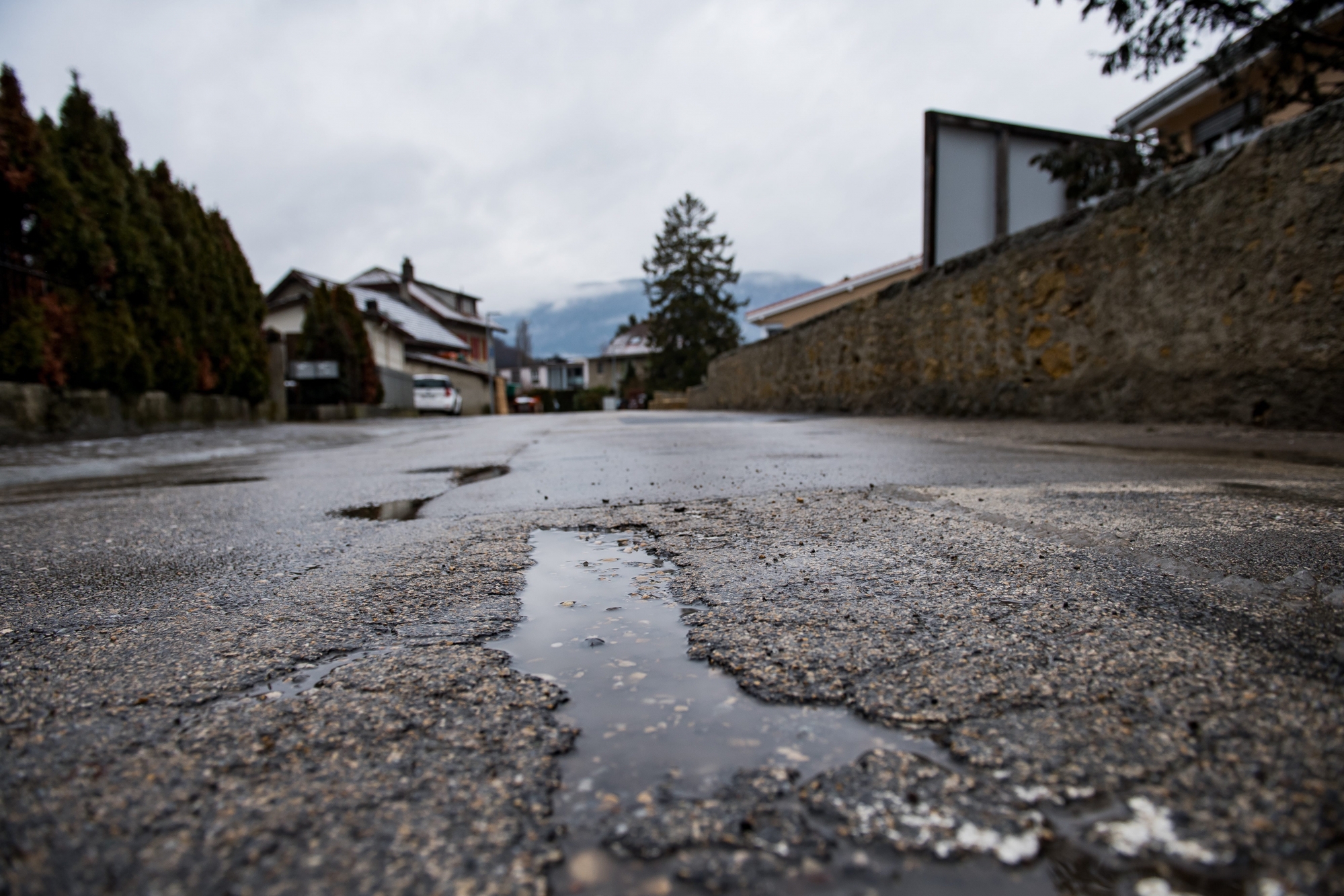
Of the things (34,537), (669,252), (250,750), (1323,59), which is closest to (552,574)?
(250,750)

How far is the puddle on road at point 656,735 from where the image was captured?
0.51 meters

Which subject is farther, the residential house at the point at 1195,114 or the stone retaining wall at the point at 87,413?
the residential house at the point at 1195,114

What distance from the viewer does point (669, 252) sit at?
35500mm

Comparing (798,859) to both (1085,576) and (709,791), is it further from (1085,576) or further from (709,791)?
(1085,576)

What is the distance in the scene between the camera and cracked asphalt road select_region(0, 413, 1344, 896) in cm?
52

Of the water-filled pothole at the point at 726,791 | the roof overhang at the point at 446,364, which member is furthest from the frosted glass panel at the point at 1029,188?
the roof overhang at the point at 446,364

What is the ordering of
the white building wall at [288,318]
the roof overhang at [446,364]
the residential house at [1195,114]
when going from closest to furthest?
1. the residential house at [1195,114]
2. the white building wall at [288,318]
3. the roof overhang at [446,364]

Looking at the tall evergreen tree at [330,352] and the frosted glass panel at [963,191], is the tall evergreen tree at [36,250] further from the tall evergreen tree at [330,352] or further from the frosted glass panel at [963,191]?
the frosted glass panel at [963,191]

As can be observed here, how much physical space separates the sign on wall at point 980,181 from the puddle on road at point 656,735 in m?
8.65

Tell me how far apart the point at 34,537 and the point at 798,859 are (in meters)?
2.24

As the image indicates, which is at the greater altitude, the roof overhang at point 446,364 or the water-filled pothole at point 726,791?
the roof overhang at point 446,364

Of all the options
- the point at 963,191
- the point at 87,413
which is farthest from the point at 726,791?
the point at 963,191

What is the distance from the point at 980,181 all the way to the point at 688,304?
25858 millimetres

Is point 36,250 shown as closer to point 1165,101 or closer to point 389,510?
point 389,510
